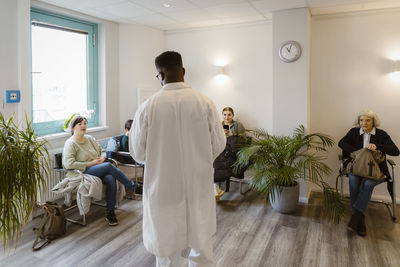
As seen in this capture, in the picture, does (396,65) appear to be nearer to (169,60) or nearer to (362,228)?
(362,228)

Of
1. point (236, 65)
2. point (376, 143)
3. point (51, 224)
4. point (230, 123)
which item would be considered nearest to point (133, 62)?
point (236, 65)

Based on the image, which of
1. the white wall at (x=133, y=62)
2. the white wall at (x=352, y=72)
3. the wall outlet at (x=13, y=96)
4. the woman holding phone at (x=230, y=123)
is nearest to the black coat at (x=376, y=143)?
the white wall at (x=352, y=72)

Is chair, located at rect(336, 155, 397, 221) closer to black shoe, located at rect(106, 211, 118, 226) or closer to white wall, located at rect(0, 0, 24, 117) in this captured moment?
black shoe, located at rect(106, 211, 118, 226)

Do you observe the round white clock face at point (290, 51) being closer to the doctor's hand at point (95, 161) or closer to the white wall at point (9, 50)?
the doctor's hand at point (95, 161)

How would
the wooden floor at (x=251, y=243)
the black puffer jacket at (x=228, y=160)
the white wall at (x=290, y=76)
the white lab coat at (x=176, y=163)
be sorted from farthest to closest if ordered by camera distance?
the black puffer jacket at (x=228, y=160) < the white wall at (x=290, y=76) < the wooden floor at (x=251, y=243) < the white lab coat at (x=176, y=163)

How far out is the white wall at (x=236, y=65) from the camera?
4.87m

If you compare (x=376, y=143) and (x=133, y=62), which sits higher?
(x=133, y=62)

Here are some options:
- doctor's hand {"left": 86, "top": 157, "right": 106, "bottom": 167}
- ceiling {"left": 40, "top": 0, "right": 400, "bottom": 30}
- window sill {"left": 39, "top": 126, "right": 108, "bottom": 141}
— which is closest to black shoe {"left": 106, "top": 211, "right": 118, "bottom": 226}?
doctor's hand {"left": 86, "top": 157, "right": 106, "bottom": 167}

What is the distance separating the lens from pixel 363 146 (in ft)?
12.5

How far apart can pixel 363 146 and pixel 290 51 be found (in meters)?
1.49

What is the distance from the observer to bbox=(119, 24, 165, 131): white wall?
16.4 ft

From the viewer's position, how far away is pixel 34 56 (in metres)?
3.83

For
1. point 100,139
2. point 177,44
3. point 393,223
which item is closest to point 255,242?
point 393,223

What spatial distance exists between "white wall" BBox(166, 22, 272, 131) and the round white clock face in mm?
702
